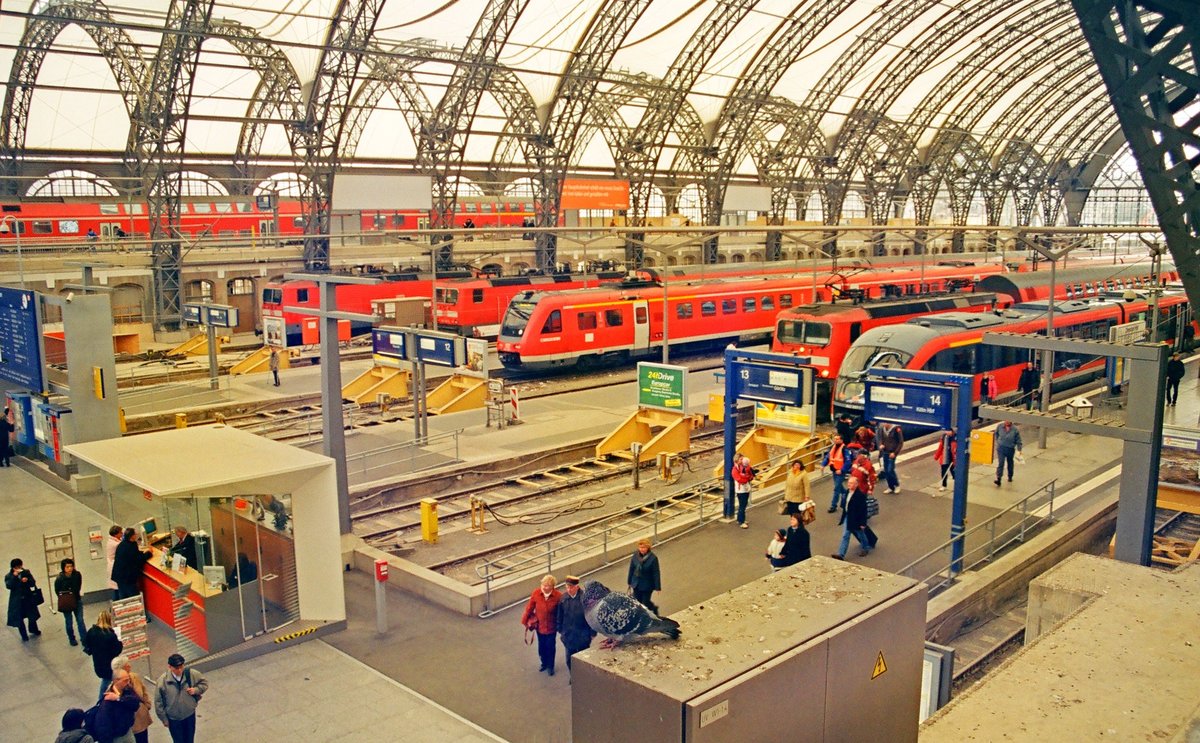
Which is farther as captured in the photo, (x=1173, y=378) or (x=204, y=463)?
(x=1173, y=378)

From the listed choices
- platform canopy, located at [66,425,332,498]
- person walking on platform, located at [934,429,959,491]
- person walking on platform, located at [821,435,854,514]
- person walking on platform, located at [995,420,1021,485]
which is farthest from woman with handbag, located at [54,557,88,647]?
person walking on platform, located at [995,420,1021,485]

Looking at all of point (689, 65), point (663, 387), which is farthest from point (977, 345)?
point (689, 65)

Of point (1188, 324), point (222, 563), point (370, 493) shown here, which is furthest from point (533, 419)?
point (1188, 324)

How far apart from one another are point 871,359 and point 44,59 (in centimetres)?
Result: 3801

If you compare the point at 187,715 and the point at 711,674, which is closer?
the point at 711,674

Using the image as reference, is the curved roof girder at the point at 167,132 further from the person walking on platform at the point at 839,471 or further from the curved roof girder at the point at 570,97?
the person walking on platform at the point at 839,471

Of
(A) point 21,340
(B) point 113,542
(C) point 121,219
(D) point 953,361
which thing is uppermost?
(C) point 121,219

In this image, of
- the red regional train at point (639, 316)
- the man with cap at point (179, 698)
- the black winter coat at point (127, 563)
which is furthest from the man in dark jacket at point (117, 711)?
the red regional train at point (639, 316)

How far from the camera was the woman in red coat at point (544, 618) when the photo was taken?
1028cm

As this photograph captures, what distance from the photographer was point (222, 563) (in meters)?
11.4

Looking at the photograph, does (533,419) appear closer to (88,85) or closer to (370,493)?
(370,493)

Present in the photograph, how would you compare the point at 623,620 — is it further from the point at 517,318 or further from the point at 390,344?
the point at 517,318

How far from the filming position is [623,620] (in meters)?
4.55

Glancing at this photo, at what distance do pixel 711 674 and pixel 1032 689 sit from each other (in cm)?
460
